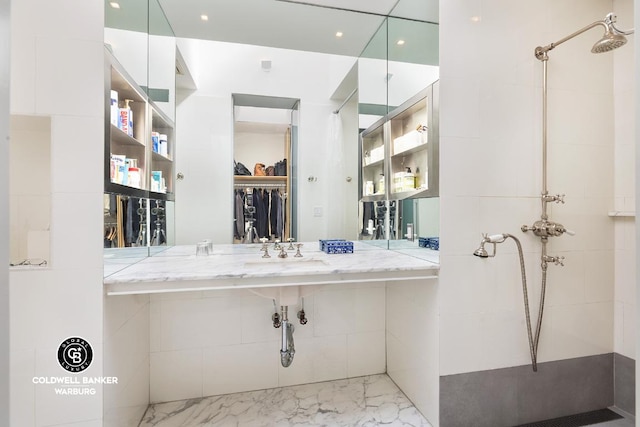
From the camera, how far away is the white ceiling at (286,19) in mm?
1760

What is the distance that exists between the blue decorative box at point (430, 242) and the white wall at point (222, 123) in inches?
27.5

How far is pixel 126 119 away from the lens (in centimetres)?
146

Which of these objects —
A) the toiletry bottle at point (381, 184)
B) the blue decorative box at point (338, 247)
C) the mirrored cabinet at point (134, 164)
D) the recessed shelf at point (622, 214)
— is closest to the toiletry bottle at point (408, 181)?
the toiletry bottle at point (381, 184)

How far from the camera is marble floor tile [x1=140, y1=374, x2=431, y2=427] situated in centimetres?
158

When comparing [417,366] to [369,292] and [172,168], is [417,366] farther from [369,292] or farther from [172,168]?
[172,168]

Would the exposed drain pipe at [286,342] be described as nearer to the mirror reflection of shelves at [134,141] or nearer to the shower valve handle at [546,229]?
the mirror reflection of shelves at [134,141]

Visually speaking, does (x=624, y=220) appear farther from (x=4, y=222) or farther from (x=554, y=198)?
(x=4, y=222)

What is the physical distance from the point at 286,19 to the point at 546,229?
1986mm

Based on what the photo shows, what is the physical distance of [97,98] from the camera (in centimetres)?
116

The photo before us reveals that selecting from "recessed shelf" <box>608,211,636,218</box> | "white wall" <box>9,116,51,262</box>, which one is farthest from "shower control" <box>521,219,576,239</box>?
"white wall" <box>9,116,51,262</box>

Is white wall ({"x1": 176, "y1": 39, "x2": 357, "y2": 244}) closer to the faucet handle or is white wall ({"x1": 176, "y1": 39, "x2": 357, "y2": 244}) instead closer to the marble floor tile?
the faucet handle

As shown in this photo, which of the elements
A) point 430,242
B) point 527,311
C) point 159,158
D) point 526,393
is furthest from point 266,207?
point 526,393

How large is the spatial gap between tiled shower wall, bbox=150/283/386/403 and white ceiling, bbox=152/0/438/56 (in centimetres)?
166

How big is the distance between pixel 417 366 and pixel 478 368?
32 cm
